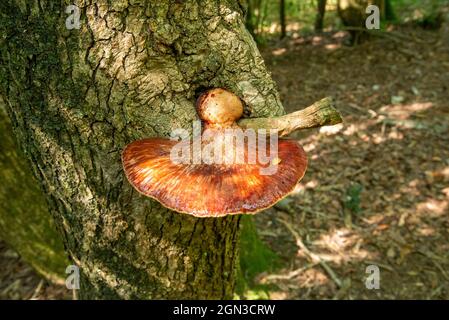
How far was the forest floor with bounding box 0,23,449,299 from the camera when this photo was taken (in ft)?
13.5

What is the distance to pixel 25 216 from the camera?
3.86 metres

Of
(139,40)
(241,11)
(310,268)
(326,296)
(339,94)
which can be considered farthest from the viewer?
(339,94)

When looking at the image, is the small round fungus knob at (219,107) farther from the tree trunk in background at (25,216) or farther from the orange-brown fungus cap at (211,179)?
the tree trunk in background at (25,216)

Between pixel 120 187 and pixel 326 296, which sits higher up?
pixel 120 187

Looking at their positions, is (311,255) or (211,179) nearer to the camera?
(211,179)

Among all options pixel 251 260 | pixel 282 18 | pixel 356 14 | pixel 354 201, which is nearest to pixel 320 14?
pixel 282 18

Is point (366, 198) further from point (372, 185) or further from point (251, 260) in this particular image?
point (251, 260)

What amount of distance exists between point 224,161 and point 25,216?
3035mm

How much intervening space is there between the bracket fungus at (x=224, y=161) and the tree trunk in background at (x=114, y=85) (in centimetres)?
10

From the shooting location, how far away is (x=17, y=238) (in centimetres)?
405
